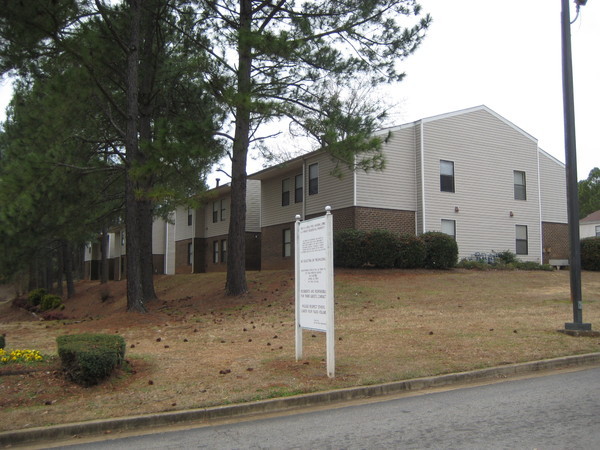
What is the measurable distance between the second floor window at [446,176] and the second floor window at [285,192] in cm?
783

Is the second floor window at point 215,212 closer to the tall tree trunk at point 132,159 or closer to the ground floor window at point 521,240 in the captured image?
the ground floor window at point 521,240

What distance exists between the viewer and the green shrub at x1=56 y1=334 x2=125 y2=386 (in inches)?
301

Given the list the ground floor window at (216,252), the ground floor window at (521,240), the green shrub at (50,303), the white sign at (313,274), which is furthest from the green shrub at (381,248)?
the green shrub at (50,303)

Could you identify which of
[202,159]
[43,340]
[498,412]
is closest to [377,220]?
[202,159]

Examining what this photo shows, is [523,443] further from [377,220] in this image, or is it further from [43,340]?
[377,220]

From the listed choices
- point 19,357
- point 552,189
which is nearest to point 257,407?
point 19,357

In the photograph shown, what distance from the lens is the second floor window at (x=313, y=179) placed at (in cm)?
2667

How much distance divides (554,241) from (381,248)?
39.8 feet

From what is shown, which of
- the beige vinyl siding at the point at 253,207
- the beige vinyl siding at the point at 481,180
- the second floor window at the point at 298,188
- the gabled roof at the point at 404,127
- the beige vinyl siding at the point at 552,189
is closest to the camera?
the gabled roof at the point at 404,127

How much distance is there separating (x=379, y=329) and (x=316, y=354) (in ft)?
8.93

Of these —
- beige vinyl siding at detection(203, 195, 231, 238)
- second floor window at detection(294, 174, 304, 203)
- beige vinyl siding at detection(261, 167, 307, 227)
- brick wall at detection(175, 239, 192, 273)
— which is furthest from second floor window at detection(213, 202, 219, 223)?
second floor window at detection(294, 174, 304, 203)

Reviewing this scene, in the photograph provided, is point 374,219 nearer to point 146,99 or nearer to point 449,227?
point 449,227

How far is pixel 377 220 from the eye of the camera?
24125mm

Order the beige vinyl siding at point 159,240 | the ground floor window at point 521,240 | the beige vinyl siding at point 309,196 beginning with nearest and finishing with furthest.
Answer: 1. the beige vinyl siding at point 309,196
2. the ground floor window at point 521,240
3. the beige vinyl siding at point 159,240
